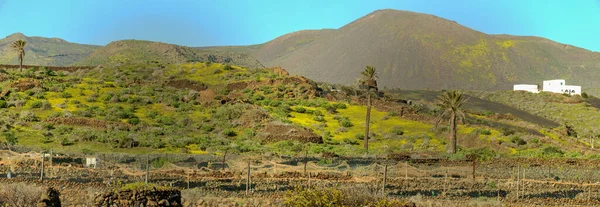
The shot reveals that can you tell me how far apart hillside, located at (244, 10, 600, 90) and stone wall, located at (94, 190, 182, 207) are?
13955cm

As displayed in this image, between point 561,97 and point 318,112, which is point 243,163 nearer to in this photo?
point 318,112

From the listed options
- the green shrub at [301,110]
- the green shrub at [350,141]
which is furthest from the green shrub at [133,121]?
the green shrub at [350,141]

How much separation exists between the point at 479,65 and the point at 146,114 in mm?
123211

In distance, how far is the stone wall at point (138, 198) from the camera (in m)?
16.8

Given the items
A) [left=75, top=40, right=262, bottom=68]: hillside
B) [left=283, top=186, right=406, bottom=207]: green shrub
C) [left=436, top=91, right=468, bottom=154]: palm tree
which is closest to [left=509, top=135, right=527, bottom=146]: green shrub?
[left=436, top=91, right=468, bottom=154]: palm tree

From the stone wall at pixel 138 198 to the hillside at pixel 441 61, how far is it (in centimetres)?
13955

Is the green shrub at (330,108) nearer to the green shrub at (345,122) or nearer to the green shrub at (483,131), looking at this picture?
the green shrub at (345,122)

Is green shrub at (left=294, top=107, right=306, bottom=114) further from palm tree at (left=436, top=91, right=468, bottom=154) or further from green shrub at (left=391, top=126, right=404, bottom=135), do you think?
palm tree at (left=436, top=91, right=468, bottom=154)

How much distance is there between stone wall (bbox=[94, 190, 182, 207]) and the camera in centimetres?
1680

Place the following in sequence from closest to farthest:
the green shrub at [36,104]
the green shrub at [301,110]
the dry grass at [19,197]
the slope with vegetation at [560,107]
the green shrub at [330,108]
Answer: the dry grass at [19,197], the green shrub at [36,104], the green shrub at [301,110], the green shrub at [330,108], the slope with vegetation at [560,107]

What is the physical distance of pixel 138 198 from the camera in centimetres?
1680

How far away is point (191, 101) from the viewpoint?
7119 centimetres

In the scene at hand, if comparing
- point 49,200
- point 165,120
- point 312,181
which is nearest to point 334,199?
point 49,200

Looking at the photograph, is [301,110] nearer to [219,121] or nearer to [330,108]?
[330,108]
